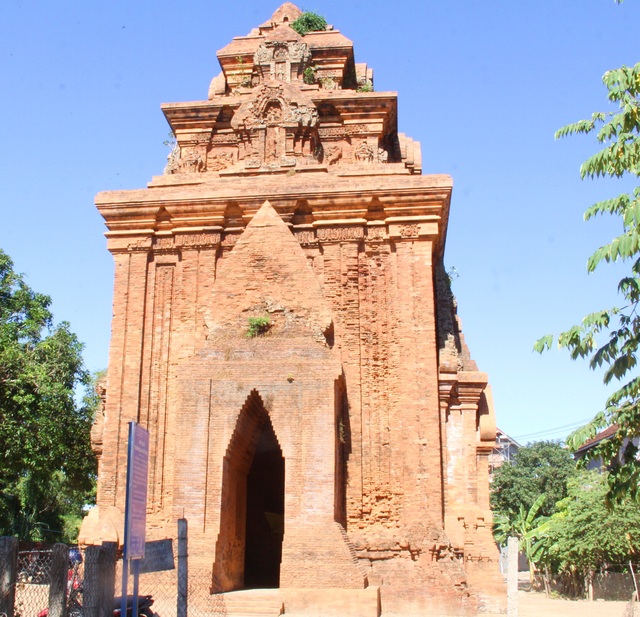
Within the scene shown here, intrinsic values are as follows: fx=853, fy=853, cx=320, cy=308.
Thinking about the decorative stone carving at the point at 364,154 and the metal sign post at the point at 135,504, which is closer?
the metal sign post at the point at 135,504

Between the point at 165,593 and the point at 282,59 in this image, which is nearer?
the point at 165,593

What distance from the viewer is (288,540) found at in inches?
463

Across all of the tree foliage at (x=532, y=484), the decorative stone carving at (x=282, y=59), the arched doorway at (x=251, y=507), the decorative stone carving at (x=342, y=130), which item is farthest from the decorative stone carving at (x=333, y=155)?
the tree foliage at (x=532, y=484)

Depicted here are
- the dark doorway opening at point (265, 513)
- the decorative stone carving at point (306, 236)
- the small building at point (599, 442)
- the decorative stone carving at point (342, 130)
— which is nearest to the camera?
the small building at point (599, 442)

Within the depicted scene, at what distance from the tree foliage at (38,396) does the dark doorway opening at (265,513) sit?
7213mm

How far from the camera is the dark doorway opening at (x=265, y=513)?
1585 cm

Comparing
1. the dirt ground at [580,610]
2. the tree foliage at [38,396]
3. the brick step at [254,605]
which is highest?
the tree foliage at [38,396]

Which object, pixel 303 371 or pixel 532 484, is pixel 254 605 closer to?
pixel 303 371

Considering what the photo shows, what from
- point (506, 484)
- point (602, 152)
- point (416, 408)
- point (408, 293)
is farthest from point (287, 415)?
point (506, 484)

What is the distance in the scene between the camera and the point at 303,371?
12617 mm

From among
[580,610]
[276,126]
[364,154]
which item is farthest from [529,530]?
[276,126]

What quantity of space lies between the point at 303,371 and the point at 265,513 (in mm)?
4689

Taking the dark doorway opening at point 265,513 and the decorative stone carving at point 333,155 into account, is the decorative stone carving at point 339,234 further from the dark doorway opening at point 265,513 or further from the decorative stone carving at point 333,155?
the dark doorway opening at point 265,513

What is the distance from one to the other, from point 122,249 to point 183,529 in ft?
29.6
